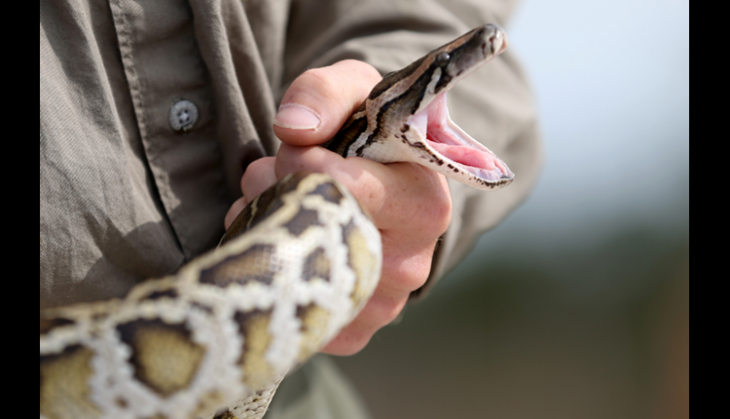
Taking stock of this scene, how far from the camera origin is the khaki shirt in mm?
1481

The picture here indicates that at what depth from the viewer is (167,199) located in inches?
69.4

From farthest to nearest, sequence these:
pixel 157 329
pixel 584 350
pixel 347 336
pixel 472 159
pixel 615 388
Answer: pixel 584 350, pixel 615 388, pixel 347 336, pixel 472 159, pixel 157 329

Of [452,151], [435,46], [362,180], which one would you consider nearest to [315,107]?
[362,180]

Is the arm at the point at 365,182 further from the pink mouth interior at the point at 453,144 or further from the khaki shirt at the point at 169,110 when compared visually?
the khaki shirt at the point at 169,110

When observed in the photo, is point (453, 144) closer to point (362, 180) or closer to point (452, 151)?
point (452, 151)

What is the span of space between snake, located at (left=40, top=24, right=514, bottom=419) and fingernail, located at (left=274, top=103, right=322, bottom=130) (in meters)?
0.28

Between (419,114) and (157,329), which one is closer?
(157,329)

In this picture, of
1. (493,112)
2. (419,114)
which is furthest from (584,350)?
(419,114)


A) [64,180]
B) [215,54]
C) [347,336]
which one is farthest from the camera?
[347,336]

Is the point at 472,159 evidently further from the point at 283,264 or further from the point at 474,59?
the point at 283,264

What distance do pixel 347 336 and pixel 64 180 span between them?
41.1 inches

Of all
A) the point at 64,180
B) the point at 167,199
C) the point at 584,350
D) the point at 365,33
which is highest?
the point at 365,33

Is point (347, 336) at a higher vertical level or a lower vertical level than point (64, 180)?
lower

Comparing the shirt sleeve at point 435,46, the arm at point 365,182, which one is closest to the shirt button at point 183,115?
the arm at point 365,182
